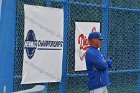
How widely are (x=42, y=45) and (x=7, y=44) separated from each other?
2.78ft

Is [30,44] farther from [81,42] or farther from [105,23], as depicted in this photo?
[105,23]

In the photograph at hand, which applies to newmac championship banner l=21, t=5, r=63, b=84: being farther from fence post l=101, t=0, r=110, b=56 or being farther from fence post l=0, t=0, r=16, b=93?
fence post l=101, t=0, r=110, b=56

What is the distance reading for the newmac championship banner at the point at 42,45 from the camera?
550 centimetres

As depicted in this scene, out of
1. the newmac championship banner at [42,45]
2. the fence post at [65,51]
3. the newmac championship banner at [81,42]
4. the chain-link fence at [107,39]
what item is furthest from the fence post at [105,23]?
the newmac championship banner at [42,45]

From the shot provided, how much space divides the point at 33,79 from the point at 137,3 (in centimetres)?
314

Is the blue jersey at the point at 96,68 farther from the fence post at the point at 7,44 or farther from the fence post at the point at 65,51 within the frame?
the fence post at the point at 7,44

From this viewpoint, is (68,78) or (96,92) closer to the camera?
(96,92)

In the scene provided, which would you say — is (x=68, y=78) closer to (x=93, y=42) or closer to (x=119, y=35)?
(x=93, y=42)

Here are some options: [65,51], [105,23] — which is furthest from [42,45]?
[105,23]

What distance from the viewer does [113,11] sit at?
7.05 m

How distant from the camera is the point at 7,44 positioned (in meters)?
4.94

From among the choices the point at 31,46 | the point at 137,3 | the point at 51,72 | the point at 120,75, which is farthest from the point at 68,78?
the point at 137,3

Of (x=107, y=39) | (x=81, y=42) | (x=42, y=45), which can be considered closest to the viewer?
(x=42, y=45)

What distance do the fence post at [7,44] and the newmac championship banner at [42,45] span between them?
0.44 meters
